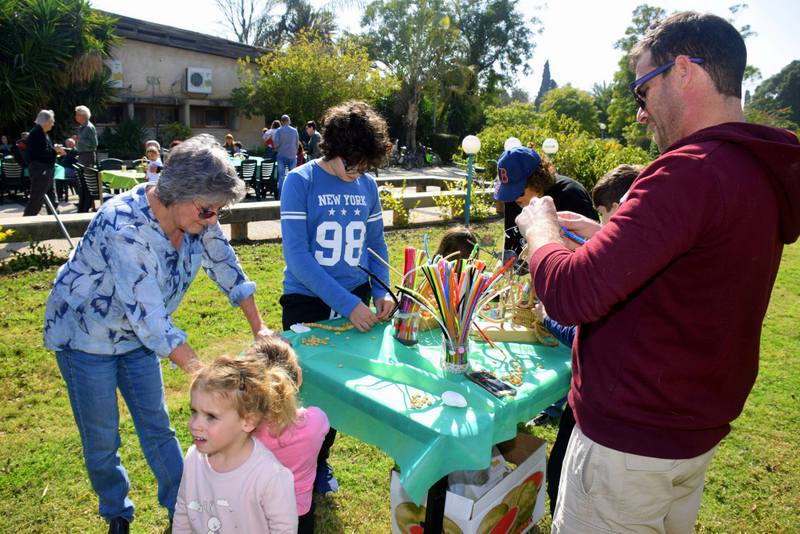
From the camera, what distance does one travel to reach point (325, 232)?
8.23ft

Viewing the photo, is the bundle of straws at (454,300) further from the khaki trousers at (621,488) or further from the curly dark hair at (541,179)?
the curly dark hair at (541,179)

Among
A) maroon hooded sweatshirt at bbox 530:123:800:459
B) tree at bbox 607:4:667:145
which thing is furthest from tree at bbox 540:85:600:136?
maroon hooded sweatshirt at bbox 530:123:800:459

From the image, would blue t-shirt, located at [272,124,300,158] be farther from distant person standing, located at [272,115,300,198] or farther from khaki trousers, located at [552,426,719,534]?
khaki trousers, located at [552,426,719,534]

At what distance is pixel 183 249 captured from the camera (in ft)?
6.98

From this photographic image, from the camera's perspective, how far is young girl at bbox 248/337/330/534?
1.81 m

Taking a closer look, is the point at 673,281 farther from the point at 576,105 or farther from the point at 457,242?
the point at 576,105

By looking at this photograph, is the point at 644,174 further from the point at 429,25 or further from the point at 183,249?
the point at 429,25

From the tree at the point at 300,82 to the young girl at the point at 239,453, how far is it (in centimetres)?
2061

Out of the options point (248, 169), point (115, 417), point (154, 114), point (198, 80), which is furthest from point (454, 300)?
point (154, 114)

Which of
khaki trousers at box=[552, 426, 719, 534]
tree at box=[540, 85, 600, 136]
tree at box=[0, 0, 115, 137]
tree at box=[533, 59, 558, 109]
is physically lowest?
khaki trousers at box=[552, 426, 719, 534]

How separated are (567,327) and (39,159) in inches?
328

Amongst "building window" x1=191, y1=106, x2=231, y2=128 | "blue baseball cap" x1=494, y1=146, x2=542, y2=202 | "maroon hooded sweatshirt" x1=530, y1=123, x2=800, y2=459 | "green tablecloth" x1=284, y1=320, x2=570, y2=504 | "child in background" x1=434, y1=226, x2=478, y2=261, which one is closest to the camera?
"maroon hooded sweatshirt" x1=530, y1=123, x2=800, y2=459

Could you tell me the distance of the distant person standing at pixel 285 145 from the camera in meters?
11.5

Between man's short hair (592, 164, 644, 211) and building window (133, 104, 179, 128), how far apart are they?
21620 millimetres
